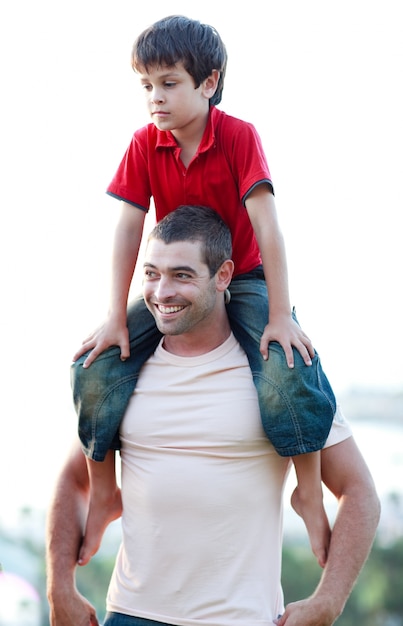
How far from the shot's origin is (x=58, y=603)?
13.3 feet

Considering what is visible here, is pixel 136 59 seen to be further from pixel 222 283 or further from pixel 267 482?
pixel 267 482

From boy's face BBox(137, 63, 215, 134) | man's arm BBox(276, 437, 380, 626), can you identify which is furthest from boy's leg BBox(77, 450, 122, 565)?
boy's face BBox(137, 63, 215, 134)

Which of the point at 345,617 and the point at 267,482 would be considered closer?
the point at 267,482

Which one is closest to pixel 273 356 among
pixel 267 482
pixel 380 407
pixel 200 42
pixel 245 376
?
pixel 245 376

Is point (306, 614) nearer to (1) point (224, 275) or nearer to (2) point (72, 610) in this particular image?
(2) point (72, 610)

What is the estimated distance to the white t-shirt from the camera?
379 cm

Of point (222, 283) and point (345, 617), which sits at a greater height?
point (222, 283)

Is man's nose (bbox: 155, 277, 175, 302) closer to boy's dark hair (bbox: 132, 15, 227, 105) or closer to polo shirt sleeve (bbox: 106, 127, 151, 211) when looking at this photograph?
polo shirt sleeve (bbox: 106, 127, 151, 211)

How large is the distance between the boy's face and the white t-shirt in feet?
2.99

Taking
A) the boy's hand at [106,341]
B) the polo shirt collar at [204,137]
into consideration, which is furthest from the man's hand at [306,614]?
the polo shirt collar at [204,137]

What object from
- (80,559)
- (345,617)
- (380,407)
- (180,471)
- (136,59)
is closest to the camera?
(136,59)

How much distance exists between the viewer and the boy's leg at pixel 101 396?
3893 mm

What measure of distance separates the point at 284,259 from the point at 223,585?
1217mm

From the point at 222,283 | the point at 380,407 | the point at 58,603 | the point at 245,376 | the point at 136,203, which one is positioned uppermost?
the point at 136,203
